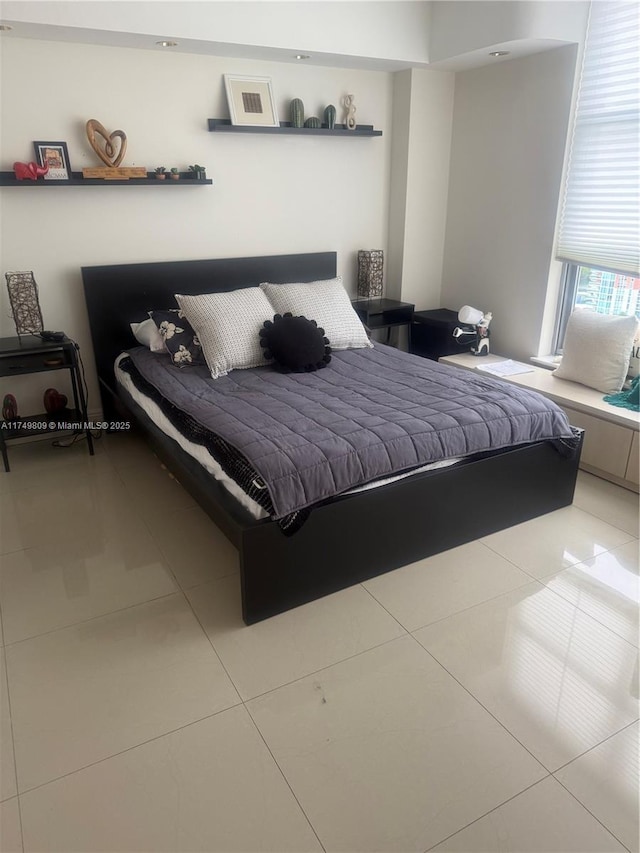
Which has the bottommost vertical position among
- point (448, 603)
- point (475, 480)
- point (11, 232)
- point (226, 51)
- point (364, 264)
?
point (448, 603)

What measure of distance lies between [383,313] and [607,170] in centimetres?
160

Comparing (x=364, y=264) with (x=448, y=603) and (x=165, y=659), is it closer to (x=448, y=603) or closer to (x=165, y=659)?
(x=448, y=603)

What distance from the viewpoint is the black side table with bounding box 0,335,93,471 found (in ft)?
10.3

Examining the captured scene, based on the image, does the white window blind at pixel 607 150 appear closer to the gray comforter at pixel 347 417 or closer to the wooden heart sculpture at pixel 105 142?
the gray comforter at pixel 347 417

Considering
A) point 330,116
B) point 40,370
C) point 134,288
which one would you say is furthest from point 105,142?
point 330,116

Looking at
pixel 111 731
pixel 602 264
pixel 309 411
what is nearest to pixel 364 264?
pixel 602 264

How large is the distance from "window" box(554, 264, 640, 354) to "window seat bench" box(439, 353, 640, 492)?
580 mm

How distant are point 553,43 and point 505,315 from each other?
1.62 metres

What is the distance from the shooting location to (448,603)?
228 centimetres

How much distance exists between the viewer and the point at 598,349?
11.2ft

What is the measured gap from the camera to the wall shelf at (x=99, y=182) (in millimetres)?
3135

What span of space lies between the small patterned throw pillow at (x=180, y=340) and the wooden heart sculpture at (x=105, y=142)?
2.98 ft

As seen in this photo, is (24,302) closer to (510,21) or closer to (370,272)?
(370,272)

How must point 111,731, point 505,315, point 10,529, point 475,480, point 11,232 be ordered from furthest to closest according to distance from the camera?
point 505,315, point 11,232, point 10,529, point 475,480, point 111,731
